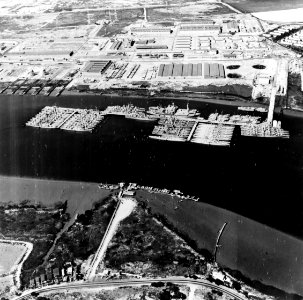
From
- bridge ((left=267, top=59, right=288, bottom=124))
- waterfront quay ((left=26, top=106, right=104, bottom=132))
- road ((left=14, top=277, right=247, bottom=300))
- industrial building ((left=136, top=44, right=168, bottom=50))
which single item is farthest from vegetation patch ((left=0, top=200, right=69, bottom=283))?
industrial building ((left=136, top=44, right=168, bottom=50))

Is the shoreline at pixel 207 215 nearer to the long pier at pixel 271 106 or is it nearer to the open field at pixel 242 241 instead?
the open field at pixel 242 241

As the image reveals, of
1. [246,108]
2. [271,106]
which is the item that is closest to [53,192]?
[246,108]

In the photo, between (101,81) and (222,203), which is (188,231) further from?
(101,81)

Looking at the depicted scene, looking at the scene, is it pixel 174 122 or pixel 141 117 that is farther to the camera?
pixel 141 117

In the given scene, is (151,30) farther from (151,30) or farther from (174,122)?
(174,122)

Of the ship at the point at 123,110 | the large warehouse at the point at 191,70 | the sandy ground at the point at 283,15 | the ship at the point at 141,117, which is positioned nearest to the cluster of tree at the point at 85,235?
the ship at the point at 141,117

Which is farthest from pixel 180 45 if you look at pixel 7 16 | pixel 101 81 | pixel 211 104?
pixel 7 16
